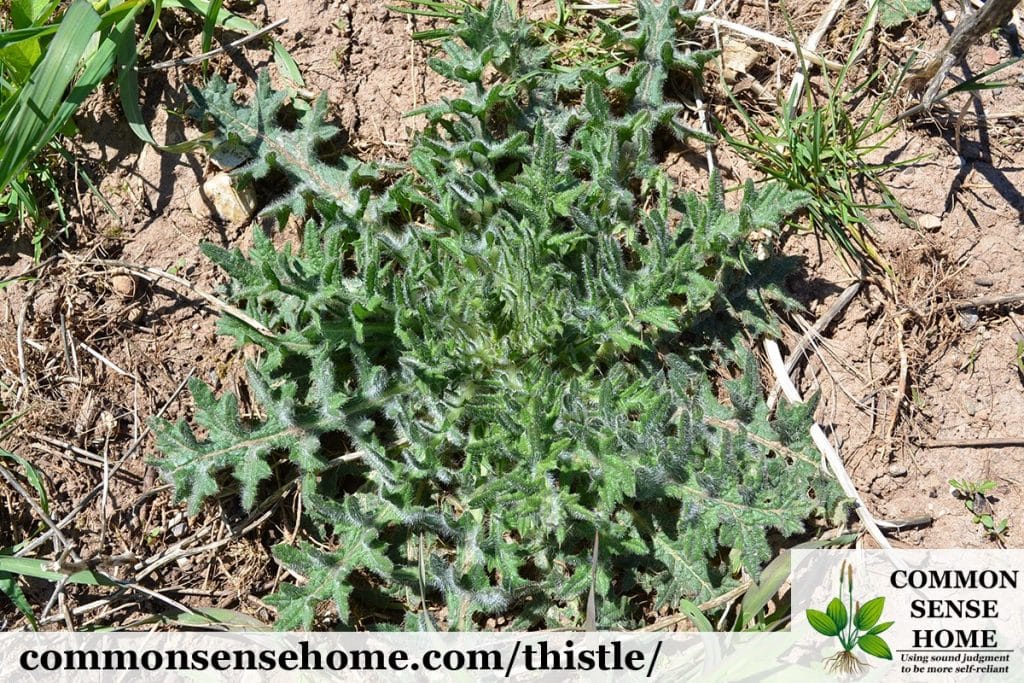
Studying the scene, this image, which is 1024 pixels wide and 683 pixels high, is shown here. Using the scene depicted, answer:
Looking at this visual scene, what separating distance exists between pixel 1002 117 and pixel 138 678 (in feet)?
14.5

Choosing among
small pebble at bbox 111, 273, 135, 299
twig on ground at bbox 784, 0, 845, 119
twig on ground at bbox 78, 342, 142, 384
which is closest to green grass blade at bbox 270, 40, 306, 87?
small pebble at bbox 111, 273, 135, 299

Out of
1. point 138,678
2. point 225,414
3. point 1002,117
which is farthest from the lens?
point 1002,117

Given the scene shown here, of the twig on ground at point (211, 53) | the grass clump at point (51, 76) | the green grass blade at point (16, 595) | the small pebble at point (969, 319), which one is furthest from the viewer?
the twig on ground at point (211, 53)

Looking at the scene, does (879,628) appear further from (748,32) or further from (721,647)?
(748,32)

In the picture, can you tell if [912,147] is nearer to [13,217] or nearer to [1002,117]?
[1002,117]

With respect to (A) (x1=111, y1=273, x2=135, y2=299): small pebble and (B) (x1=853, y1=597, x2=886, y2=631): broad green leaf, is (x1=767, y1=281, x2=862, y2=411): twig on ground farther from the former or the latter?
(A) (x1=111, y1=273, x2=135, y2=299): small pebble

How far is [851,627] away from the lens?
3418 mm

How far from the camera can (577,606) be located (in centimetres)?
341

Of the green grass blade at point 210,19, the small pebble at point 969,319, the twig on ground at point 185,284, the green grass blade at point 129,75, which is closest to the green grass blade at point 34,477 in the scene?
the twig on ground at point 185,284

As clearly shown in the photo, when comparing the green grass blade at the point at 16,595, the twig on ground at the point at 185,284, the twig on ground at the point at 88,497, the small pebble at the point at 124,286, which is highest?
the twig on ground at the point at 185,284

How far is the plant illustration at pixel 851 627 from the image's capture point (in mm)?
3361

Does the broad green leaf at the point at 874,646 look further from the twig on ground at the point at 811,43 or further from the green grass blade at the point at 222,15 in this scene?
the green grass blade at the point at 222,15

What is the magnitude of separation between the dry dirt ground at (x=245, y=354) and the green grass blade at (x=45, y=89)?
549mm

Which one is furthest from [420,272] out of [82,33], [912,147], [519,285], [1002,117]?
[1002,117]
